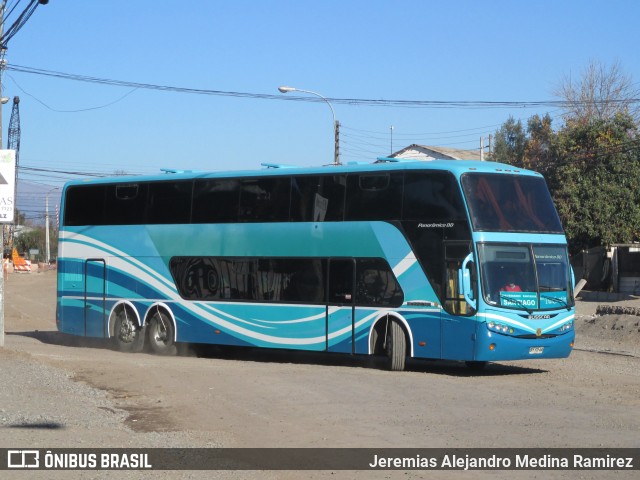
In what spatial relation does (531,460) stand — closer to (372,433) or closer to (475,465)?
(475,465)

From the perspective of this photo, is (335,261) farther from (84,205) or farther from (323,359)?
(84,205)

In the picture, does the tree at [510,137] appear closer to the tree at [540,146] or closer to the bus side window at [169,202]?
the tree at [540,146]

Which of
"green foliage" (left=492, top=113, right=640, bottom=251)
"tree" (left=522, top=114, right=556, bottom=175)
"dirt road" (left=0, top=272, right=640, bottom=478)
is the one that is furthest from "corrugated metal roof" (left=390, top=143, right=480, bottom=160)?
"dirt road" (left=0, top=272, right=640, bottom=478)

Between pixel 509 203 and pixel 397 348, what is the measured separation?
3.53 m

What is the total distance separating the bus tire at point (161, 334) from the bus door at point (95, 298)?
165cm

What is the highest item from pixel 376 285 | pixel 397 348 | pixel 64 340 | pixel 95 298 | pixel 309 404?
pixel 376 285

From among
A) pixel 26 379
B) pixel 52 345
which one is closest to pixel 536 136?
pixel 52 345

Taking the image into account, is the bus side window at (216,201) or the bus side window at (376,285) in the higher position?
the bus side window at (216,201)

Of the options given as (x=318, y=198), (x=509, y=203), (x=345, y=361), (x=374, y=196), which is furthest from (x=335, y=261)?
(x=509, y=203)

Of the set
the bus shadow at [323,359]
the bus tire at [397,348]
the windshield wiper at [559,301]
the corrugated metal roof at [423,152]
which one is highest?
the corrugated metal roof at [423,152]

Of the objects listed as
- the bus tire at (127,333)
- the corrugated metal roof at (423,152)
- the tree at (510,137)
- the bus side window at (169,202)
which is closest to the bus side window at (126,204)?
the bus side window at (169,202)

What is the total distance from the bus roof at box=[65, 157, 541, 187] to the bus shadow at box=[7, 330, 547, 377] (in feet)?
13.1

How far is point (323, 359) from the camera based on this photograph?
74.3ft

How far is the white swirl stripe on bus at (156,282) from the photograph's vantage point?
799 inches
